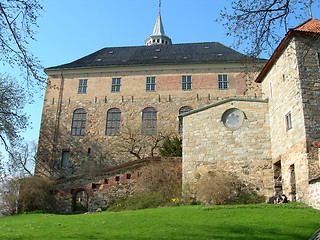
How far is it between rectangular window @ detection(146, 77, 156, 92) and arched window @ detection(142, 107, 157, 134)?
1.72 m

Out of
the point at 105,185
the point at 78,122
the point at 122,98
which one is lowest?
the point at 105,185

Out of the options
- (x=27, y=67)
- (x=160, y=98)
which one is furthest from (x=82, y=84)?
(x=27, y=67)

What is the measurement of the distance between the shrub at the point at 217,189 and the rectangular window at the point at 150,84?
14.1 metres

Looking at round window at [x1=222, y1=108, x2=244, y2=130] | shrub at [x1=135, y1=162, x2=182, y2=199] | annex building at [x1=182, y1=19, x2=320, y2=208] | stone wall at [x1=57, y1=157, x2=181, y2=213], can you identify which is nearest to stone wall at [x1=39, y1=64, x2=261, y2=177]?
stone wall at [x1=57, y1=157, x2=181, y2=213]

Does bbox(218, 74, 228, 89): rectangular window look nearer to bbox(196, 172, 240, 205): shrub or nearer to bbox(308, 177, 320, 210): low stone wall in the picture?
bbox(196, 172, 240, 205): shrub

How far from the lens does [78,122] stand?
31375 mm

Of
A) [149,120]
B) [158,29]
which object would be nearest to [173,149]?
[149,120]

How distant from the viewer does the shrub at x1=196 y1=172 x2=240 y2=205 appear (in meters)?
17.2

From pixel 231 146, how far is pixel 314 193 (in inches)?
234

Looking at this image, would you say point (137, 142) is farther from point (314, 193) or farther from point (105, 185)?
point (314, 193)

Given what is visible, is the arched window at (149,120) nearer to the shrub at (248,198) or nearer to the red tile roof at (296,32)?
the red tile roof at (296,32)

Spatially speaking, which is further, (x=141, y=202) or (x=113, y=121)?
(x=113, y=121)

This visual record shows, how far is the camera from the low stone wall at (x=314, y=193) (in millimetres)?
13688

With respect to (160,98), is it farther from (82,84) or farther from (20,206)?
(20,206)
